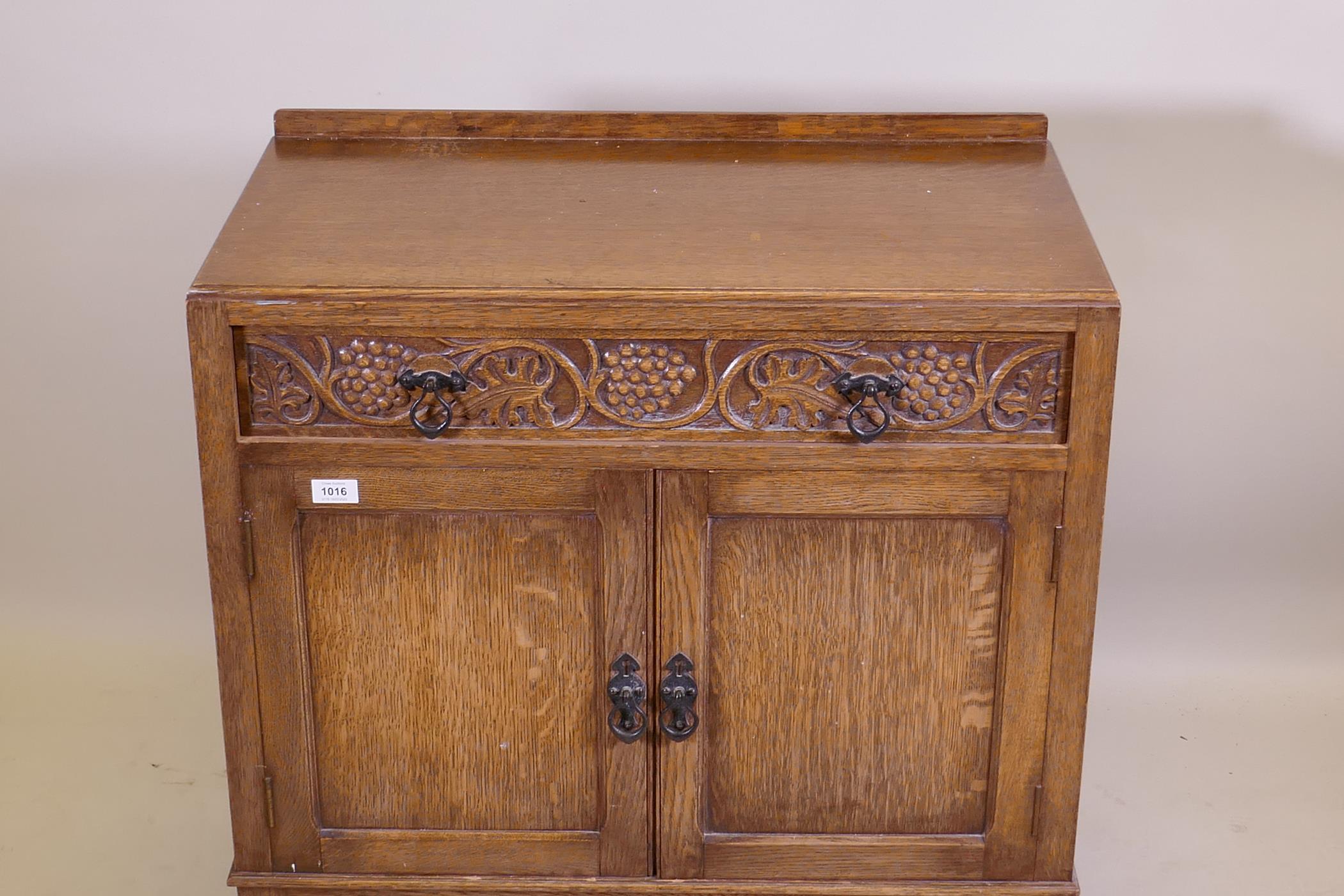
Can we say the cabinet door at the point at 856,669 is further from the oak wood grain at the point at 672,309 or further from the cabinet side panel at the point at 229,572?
the cabinet side panel at the point at 229,572

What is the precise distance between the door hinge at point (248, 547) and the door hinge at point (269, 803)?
0.29 meters

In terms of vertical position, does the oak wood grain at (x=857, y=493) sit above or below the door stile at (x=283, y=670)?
above

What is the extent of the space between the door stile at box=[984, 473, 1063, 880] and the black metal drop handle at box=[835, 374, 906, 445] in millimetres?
185

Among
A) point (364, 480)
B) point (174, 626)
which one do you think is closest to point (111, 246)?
point (174, 626)

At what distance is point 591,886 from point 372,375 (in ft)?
2.48

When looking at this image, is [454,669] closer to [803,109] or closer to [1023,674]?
[1023,674]

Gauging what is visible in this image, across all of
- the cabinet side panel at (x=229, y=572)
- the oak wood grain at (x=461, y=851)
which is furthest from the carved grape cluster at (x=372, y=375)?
the oak wood grain at (x=461, y=851)

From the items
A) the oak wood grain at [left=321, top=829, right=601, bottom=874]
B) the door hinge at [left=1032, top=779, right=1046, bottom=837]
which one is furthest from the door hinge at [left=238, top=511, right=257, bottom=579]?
the door hinge at [left=1032, top=779, right=1046, bottom=837]

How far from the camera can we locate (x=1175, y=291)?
Answer: 123 inches

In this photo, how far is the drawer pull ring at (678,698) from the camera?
2.37m

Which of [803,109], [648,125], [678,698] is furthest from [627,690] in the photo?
[803,109]

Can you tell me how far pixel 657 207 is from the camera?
2.41 m

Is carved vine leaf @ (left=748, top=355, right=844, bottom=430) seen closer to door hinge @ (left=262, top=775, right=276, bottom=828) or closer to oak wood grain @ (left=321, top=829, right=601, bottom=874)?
oak wood grain @ (left=321, top=829, right=601, bottom=874)

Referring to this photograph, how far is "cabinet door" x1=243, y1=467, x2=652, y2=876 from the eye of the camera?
2.29 meters
